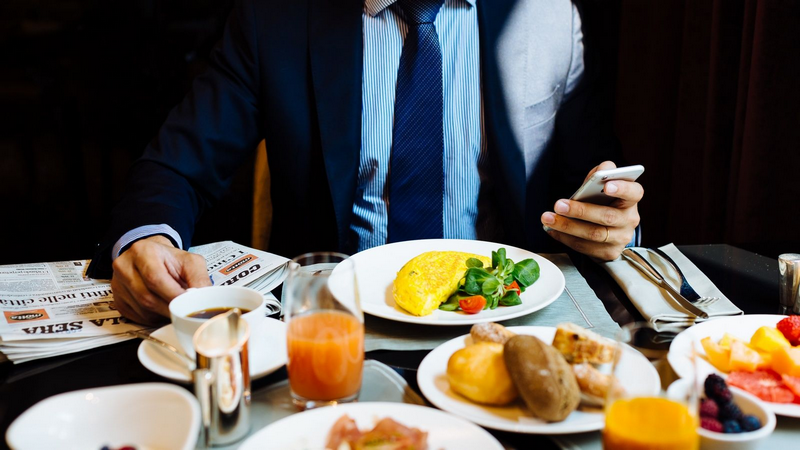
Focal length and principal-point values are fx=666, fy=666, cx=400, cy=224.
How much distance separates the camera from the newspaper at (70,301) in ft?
3.41

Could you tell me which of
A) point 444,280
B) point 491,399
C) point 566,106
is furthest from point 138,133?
point 491,399

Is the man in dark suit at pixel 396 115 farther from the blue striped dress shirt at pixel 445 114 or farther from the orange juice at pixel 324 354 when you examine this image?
the orange juice at pixel 324 354

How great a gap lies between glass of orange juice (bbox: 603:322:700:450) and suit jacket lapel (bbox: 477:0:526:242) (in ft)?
3.60

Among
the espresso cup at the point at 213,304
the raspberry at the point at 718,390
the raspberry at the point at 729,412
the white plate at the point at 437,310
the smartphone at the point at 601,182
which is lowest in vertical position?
the white plate at the point at 437,310

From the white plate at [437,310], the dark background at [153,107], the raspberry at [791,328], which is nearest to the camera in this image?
the raspberry at [791,328]

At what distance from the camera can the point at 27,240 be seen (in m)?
2.62

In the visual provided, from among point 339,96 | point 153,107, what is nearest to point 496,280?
point 339,96

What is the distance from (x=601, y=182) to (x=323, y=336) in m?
0.69

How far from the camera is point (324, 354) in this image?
82 centimetres

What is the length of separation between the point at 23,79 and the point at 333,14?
140cm

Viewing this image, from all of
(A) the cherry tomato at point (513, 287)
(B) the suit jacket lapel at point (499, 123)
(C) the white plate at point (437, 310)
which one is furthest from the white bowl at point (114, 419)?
(B) the suit jacket lapel at point (499, 123)

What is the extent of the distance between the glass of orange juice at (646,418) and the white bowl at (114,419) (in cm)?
43

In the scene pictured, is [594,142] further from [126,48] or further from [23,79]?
[23,79]

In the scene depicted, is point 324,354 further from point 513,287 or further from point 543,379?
point 513,287
